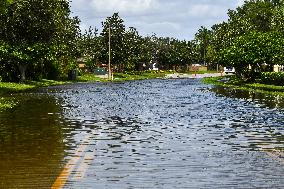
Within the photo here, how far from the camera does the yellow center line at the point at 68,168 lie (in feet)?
31.7

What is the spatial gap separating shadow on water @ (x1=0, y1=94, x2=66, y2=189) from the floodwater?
0.02m

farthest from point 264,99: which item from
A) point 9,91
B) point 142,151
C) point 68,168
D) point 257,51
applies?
point 257,51

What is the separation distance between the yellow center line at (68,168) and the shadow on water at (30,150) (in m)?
0.12

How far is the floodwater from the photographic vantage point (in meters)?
10.1

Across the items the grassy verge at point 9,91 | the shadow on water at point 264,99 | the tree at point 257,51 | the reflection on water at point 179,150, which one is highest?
the tree at point 257,51

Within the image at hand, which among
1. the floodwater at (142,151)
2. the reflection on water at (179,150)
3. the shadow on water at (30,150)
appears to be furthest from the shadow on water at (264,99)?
the shadow on water at (30,150)

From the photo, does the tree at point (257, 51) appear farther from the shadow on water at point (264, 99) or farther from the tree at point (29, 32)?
the shadow on water at point (264, 99)

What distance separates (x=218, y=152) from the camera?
13523mm

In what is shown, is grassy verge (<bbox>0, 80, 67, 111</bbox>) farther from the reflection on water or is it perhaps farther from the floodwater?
the reflection on water

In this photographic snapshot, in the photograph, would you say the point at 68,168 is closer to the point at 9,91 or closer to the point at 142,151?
the point at 142,151

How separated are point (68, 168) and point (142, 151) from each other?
109 inches

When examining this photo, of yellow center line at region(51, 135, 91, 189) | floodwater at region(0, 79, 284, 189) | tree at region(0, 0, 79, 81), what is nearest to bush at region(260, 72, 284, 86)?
tree at region(0, 0, 79, 81)

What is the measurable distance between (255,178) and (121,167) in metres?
2.68

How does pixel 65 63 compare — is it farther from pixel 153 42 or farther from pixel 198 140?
pixel 153 42
